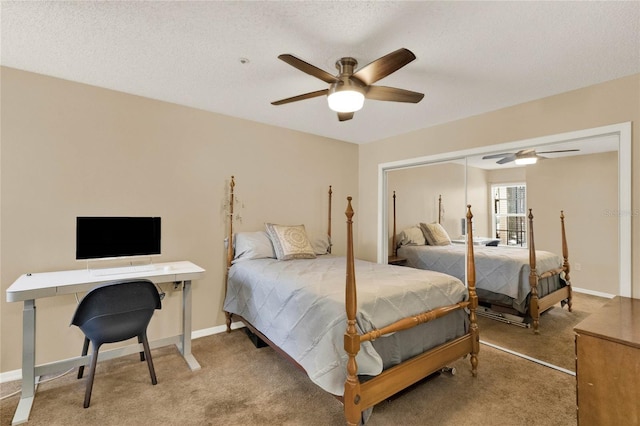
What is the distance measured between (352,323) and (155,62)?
233cm

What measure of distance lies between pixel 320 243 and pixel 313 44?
2583 millimetres

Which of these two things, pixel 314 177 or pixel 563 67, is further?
pixel 314 177

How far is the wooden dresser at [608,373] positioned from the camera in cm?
148

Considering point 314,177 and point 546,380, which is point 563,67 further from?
point 314,177

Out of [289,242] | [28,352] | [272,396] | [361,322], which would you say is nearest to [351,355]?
[361,322]

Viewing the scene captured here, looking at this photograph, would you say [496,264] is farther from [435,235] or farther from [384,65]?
[384,65]

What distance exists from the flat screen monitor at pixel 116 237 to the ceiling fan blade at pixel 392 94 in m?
2.24

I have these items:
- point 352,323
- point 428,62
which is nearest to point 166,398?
point 352,323

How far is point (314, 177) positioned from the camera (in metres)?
4.25

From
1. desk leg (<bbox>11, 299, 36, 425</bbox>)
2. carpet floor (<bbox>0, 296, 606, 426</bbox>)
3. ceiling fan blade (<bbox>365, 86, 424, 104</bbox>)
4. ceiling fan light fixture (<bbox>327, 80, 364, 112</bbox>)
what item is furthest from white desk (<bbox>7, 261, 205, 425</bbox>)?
ceiling fan blade (<bbox>365, 86, 424, 104</bbox>)

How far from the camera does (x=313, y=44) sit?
6.52 ft

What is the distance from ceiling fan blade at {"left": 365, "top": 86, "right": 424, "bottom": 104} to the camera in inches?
83.0

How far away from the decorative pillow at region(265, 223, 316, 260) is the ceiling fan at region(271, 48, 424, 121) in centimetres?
169

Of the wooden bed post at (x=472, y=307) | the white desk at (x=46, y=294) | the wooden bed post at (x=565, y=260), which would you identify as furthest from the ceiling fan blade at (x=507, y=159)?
the white desk at (x=46, y=294)
